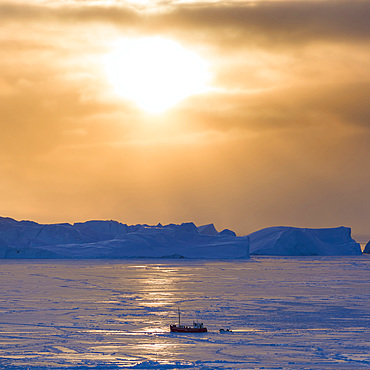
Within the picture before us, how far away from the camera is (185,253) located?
2803 inches

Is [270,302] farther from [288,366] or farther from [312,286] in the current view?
[288,366]

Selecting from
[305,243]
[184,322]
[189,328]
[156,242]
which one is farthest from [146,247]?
[189,328]

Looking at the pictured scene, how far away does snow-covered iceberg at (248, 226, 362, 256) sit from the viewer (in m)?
84.8

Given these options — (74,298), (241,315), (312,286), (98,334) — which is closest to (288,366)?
(98,334)

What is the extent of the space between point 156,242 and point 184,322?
52.1 meters

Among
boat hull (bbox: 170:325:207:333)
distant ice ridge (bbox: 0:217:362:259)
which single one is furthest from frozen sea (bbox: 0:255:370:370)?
distant ice ridge (bbox: 0:217:362:259)

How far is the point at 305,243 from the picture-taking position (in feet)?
279

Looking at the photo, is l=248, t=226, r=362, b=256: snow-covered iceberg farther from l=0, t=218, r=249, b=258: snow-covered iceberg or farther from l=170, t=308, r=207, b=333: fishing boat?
l=170, t=308, r=207, b=333: fishing boat

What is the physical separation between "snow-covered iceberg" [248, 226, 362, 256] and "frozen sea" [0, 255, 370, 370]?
163 ft

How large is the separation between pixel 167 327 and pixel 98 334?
2554mm

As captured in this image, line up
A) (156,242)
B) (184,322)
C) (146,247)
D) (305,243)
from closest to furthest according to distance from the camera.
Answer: (184,322) < (146,247) < (156,242) < (305,243)

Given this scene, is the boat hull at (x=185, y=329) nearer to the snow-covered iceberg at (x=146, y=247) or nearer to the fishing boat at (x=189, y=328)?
the fishing boat at (x=189, y=328)

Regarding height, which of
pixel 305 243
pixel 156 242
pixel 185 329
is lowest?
pixel 185 329

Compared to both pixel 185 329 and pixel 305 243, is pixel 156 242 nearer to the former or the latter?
pixel 305 243
